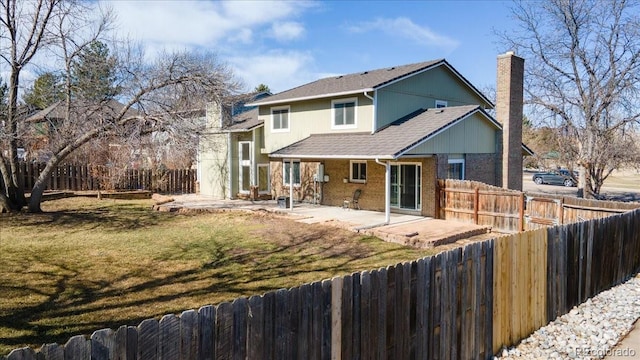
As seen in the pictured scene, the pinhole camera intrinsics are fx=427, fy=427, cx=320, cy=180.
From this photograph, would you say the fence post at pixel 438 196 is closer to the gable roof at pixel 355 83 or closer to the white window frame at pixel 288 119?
the gable roof at pixel 355 83

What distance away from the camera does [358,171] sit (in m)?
19.8

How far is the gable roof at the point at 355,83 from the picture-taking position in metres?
18.9

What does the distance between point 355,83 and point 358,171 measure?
429 cm

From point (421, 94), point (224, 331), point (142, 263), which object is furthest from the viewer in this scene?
point (421, 94)

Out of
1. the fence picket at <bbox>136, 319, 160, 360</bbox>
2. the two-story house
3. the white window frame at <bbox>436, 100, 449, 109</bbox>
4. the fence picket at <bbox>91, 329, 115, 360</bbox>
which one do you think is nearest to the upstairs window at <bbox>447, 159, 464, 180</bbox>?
the two-story house

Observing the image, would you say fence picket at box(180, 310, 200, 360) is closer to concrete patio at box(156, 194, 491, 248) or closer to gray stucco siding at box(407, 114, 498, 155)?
concrete patio at box(156, 194, 491, 248)

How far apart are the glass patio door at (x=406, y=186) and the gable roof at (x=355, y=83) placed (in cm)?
371

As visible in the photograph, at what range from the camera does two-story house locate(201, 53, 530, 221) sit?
17234mm

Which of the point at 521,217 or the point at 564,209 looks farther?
the point at 521,217

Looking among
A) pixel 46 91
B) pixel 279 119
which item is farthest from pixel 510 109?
pixel 46 91

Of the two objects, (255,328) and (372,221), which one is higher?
(255,328)

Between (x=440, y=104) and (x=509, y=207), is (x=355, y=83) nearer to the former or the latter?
(x=440, y=104)

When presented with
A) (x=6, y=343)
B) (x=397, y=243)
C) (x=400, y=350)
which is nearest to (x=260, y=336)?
(x=400, y=350)

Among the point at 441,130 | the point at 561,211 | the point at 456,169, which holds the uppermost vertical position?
the point at 441,130
